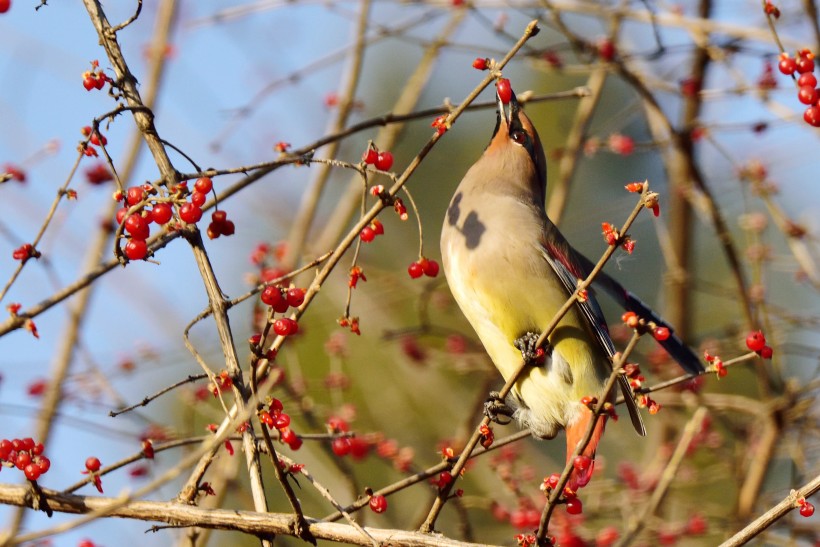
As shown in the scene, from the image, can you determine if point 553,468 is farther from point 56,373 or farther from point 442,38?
point 56,373

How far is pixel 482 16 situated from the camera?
4344 mm

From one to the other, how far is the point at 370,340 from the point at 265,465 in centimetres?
138

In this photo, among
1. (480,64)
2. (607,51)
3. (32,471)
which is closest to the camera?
(32,471)

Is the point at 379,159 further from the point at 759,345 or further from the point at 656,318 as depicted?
the point at 656,318

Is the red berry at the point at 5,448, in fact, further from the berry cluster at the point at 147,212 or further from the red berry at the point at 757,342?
the red berry at the point at 757,342

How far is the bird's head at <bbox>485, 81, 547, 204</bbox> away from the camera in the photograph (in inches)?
150

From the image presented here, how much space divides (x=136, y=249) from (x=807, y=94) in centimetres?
178

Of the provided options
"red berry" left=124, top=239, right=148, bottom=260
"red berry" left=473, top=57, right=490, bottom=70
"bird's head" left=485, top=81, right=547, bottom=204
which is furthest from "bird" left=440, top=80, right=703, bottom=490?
"red berry" left=124, top=239, right=148, bottom=260

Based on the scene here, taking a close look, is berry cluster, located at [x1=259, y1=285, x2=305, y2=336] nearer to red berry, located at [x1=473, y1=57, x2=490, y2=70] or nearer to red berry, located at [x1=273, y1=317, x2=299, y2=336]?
red berry, located at [x1=273, y1=317, x2=299, y2=336]

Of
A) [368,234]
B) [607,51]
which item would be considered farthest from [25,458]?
[607,51]

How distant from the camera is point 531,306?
3471 mm

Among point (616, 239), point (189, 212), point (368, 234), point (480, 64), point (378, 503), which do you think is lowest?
point (378, 503)

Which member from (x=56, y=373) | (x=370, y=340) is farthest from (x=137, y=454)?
(x=370, y=340)

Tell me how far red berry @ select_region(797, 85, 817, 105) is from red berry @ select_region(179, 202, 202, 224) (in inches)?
63.7
